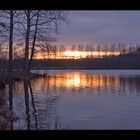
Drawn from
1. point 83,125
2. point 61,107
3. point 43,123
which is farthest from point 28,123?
point 61,107

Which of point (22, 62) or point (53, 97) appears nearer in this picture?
point (53, 97)

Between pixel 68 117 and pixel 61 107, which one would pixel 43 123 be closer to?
pixel 68 117

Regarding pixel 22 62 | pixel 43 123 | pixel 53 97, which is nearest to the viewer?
pixel 43 123

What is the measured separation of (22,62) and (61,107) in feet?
42.8
